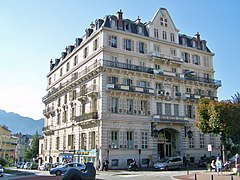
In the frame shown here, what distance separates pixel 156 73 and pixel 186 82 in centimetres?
659

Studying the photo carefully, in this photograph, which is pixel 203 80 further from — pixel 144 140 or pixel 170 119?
pixel 144 140

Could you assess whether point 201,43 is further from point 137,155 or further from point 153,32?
point 137,155

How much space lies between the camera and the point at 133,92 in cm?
4097

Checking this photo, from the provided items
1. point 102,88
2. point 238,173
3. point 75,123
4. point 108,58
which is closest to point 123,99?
point 102,88

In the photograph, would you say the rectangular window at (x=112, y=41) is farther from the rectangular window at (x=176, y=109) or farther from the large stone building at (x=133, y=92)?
the rectangular window at (x=176, y=109)

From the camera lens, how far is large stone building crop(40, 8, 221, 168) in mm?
39656

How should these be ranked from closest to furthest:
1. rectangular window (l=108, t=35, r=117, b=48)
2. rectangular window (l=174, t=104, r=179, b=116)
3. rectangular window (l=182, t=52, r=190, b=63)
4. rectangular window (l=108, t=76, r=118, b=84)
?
rectangular window (l=108, t=76, r=118, b=84), rectangular window (l=108, t=35, r=117, b=48), rectangular window (l=174, t=104, r=179, b=116), rectangular window (l=182, t=52, r=190, b=63)

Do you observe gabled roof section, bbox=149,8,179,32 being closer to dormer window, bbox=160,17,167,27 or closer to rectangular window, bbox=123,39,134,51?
dormer window, bbox=160,17,167,27

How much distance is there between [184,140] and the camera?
147 ft

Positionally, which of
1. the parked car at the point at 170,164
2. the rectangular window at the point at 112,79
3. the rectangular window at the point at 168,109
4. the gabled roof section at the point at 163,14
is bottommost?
the parked car at the point at 170,164

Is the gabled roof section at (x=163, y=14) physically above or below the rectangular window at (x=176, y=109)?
above

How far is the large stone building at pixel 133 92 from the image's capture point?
39.7m

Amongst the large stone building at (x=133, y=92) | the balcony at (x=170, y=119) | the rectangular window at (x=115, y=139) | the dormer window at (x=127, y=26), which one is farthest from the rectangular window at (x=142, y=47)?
the rectangular window at (x=115, y=139)

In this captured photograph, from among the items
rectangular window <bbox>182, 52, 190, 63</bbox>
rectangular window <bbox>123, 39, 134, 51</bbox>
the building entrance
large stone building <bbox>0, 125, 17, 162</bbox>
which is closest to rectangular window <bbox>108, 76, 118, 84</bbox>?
rectangular window <bbox>123, 39, 134, 51</bbox>
